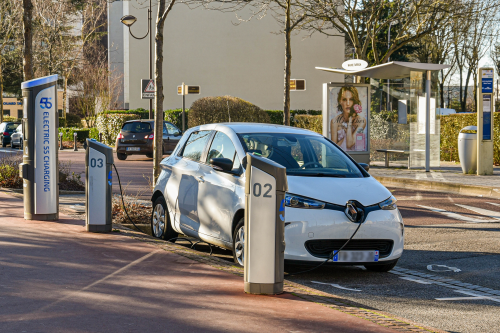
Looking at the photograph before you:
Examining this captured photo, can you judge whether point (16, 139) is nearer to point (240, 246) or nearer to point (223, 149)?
point (223, 149)

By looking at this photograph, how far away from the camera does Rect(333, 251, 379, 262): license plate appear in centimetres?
638

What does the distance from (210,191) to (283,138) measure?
1078 millimetres

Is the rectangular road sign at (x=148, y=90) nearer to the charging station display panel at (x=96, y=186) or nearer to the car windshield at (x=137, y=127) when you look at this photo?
the car windshield at (x=137, y=127)

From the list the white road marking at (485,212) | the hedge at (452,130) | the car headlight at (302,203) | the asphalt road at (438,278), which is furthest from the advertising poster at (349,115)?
the car headlight at (302,203)

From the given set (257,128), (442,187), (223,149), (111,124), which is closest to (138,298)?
(223,149)

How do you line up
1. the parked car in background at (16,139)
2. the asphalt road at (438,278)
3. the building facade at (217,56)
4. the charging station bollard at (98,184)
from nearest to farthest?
the asphalt road at (438,278) < the charging station bollard at (98,184) < the parked car in background at (16,139) < the building facade at (217,56)

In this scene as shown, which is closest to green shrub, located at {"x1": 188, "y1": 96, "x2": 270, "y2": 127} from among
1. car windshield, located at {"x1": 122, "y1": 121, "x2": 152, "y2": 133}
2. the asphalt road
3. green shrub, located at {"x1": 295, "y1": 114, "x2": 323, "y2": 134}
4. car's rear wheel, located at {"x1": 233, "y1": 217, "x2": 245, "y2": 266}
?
green shrub, located at {"x1": 295, "y1": 114, "x2": 323, "y2": 134}

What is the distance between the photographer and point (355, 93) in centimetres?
1844

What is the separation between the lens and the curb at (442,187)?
Result: 14.4 meters

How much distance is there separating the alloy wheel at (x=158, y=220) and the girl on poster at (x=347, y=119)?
10578mm

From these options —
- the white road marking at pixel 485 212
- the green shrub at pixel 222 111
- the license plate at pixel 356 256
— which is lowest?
the white road marking at pixel 485 212

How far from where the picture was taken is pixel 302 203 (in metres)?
6.36

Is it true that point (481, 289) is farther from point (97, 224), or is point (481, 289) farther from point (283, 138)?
point (97, 224)

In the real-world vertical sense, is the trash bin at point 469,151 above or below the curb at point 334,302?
above
